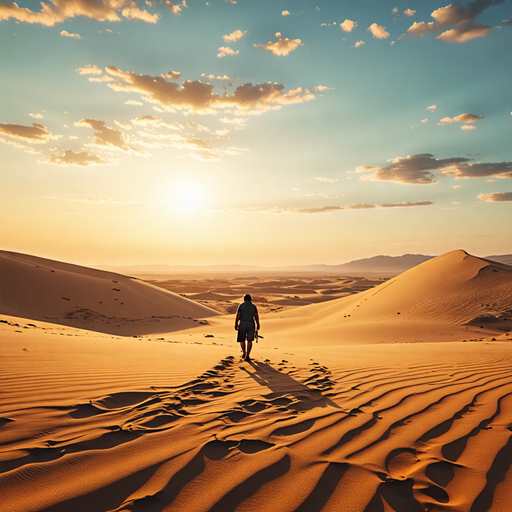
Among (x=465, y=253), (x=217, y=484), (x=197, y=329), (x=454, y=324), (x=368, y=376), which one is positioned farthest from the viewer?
(x=465, y=253)

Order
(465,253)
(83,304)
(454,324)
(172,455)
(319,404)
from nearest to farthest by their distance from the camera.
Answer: (172,455), (319,404), (454,324), (83,304), (465,253)

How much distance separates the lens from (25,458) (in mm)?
2389

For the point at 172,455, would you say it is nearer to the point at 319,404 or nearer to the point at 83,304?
the point at 319,404

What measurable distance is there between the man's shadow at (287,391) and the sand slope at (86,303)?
43.5 feet

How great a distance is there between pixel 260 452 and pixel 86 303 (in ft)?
67.3

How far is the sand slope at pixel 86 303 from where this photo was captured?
17.9 m

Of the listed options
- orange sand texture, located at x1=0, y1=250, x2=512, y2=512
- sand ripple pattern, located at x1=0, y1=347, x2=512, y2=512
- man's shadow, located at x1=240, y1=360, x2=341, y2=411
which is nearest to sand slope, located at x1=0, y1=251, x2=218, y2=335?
orange sand texture, located at x1=0, y1=250, x2=512, y2=512

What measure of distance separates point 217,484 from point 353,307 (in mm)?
21470

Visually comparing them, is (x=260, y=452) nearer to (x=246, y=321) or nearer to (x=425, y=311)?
(x=246, y=321)

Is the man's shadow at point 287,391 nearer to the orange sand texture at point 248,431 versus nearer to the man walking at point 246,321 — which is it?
the orange sand texture at point 248,431

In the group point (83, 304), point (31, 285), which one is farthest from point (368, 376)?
point (31, 285)

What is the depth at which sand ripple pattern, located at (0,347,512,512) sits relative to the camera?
7.00 feet

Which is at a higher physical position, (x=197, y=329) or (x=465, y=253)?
(x=465, y=253)

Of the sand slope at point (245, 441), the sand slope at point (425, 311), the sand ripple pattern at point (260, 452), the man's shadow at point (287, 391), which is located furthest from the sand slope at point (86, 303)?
the sand ripple pattern at point (260, 452)
